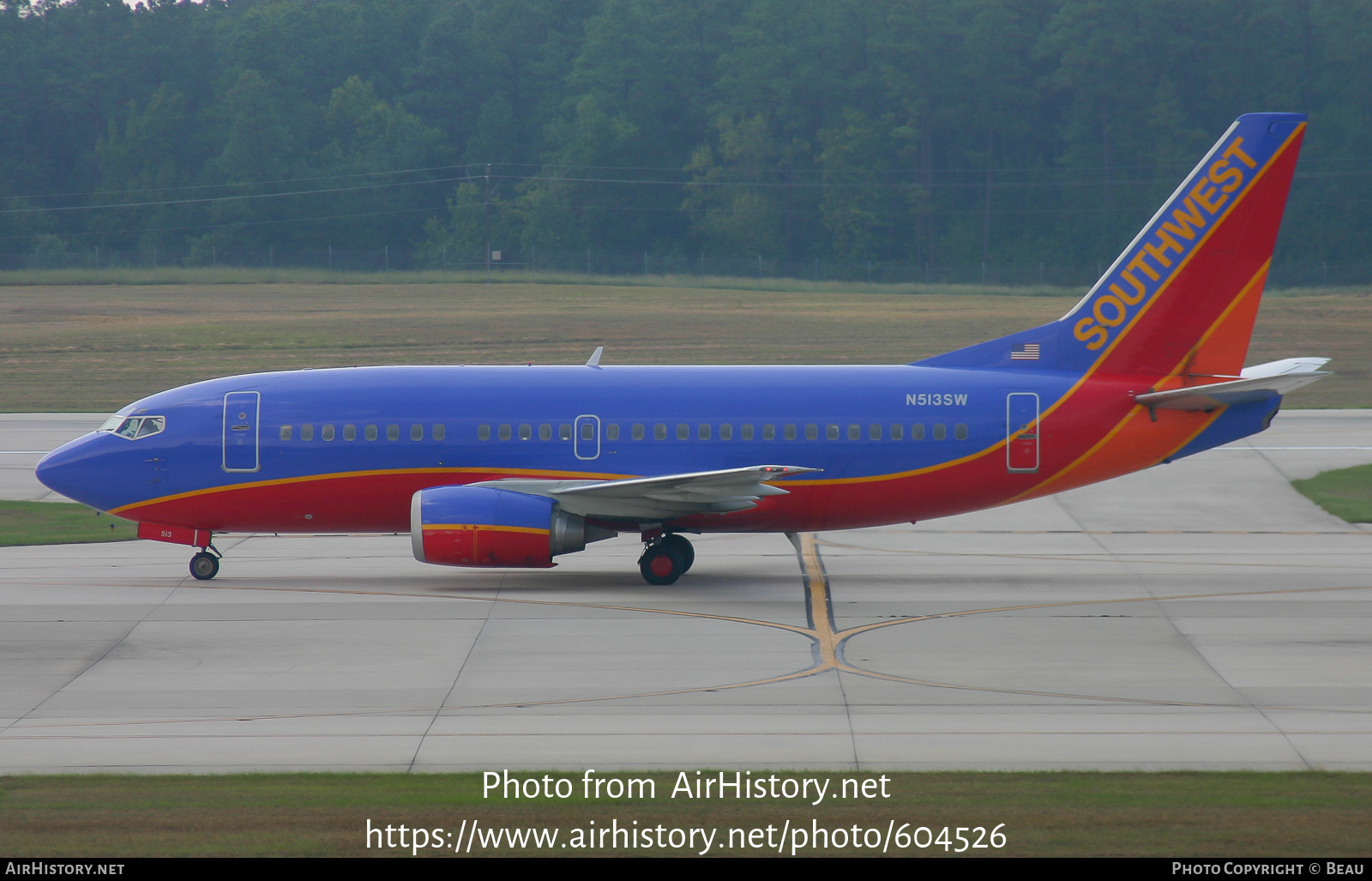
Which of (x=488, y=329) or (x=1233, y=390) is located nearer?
(x=1233, y=390)

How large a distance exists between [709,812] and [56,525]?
24.0 meters

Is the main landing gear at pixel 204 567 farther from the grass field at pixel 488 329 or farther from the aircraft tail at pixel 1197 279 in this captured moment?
the grass field at pixel 488 329

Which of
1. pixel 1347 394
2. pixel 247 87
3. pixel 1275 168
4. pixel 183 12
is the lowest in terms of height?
pixel 1347 394

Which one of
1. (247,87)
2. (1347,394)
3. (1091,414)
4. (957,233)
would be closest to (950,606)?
(1091,414)

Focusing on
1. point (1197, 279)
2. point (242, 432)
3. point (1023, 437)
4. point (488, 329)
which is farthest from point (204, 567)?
point (488, 329)

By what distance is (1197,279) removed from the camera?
2439 cm

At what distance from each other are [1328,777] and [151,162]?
384 ft

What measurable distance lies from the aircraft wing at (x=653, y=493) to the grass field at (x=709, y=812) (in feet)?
32.9

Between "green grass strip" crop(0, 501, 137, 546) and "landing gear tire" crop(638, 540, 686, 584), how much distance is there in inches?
483

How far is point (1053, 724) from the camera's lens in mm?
15555

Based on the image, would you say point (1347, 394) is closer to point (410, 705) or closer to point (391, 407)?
point (391, 407)

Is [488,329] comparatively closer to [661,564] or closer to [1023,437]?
[661,564]

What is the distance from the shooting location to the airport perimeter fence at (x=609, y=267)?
317 ft

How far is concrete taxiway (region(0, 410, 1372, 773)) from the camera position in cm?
1471
